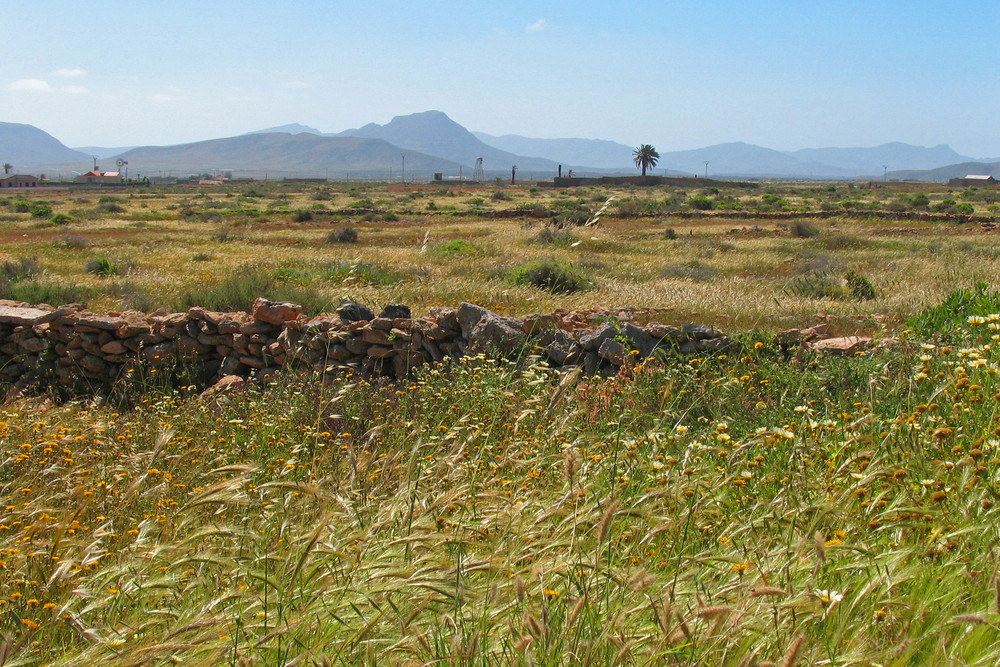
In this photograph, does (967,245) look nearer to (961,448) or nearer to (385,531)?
(961,448)

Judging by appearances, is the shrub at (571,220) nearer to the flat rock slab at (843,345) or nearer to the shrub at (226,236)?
the shrub at (226,236)

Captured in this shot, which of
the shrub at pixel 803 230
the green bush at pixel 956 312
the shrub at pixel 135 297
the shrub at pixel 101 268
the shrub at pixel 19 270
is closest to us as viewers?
the green bush at pixel 956 312

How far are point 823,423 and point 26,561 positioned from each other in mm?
3491

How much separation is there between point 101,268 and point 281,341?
11921 millimetres

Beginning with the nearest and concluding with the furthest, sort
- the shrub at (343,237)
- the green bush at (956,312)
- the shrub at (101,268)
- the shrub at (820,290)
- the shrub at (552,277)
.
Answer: the green bush at (956,312), the shrub at (820,290), the shrub at (552,277), the shrub at (101,268), the shrub at (343,237)

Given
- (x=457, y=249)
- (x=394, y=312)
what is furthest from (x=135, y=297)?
(x=457, y=249)

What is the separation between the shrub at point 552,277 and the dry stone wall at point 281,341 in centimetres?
536

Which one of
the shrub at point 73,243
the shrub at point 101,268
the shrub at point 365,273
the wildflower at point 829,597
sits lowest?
the shrub at point 101,268

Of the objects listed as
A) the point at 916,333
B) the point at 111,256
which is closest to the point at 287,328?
the point at 916,333

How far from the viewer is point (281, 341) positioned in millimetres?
9305

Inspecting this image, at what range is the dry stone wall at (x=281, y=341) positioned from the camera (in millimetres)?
7879

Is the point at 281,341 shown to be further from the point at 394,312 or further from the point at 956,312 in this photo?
the point at 956,312

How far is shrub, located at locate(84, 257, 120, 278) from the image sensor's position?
1836cm

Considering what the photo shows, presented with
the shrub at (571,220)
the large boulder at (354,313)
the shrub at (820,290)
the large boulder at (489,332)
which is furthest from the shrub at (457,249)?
the large boulder at (489,332)
